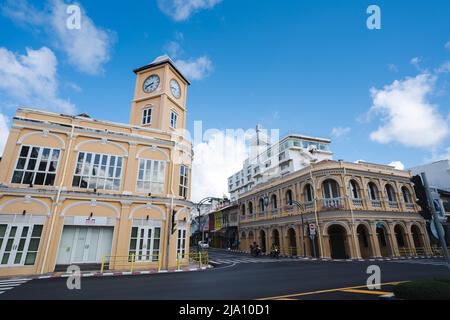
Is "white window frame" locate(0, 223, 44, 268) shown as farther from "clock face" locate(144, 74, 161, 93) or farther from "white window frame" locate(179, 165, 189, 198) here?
"clock face" locate(144, 74, 161, 93)

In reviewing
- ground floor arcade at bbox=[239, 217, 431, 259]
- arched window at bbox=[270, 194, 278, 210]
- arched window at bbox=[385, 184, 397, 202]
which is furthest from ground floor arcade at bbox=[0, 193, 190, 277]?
arched window at bbox=[385, 184, 397, 202]

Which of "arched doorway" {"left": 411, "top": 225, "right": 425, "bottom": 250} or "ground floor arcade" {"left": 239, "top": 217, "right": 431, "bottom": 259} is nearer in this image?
"ground floor arcade" {"left": 239, "top": 217, "right": 431, "bottom": 259}

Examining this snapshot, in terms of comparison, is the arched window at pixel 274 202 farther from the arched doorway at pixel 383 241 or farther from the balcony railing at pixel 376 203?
the arched doorway at pixel 383 241

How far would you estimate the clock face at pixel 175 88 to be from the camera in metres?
23.1

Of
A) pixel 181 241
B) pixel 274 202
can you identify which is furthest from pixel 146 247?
pixel 274 202

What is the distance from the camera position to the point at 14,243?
14.1 meters

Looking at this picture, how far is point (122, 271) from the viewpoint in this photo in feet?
49.8

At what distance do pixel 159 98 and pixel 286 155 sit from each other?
31543 millimetres

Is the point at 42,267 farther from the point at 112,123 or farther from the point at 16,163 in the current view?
the point at 112,123

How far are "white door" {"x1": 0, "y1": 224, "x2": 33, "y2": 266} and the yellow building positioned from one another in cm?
5

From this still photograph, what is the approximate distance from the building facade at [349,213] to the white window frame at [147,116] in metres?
18.4

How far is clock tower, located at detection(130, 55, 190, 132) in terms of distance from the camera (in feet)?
70.8

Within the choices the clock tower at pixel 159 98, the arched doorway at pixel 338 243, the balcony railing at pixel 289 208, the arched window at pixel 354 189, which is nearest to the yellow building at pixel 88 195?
the clock tower at pixel 159 98
